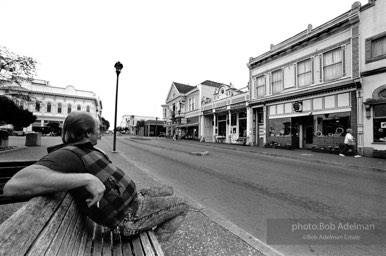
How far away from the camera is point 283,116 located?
17.2 m

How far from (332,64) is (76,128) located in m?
17.6

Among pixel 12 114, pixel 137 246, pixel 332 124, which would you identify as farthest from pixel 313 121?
pixel 12 114

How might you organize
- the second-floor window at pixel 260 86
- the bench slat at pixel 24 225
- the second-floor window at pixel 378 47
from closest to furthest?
the bench slat at pixel 24 225 → the second-floor window at pixel 378 47 → the second-floor window at pixel 260 86

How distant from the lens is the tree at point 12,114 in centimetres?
1041

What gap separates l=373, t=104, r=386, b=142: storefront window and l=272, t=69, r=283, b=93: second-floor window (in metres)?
7.47

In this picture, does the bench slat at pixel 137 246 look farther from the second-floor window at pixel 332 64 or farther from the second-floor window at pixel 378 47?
the second-floor window at pixel 332 64

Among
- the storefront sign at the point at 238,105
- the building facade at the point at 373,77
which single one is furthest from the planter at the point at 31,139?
the building facade at the point at 373,77

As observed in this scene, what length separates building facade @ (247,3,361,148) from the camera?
42.8 ft

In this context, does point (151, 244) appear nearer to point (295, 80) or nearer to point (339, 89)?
point (339, 89)

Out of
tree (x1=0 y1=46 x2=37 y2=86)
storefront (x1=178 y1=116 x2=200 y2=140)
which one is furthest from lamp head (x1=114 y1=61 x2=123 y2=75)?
storefront (x1=178 y1=116 x2=200 y2=140)

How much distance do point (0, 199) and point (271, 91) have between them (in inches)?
781

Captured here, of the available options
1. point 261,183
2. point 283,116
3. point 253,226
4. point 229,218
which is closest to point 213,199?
point 229,218

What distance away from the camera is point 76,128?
1.73 m

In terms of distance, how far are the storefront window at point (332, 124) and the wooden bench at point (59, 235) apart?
616 inches
